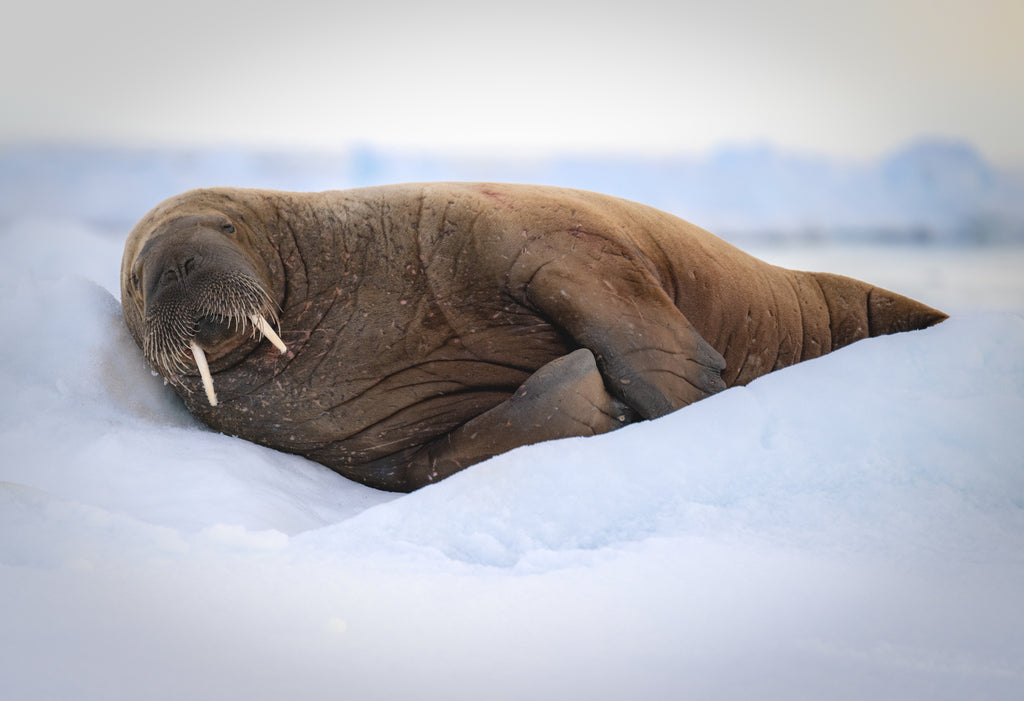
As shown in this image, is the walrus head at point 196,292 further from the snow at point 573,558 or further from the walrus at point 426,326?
the snow at point 573,558

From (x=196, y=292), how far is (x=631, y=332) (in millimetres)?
1573

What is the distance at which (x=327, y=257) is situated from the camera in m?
3.50

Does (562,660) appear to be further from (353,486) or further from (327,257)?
(327,257)

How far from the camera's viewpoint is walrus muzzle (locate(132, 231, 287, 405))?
289cm

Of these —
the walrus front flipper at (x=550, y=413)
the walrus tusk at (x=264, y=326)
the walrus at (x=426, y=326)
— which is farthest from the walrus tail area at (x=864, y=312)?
the walrus tusk at (x=264, y=326)

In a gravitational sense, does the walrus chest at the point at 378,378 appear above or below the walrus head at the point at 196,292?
below

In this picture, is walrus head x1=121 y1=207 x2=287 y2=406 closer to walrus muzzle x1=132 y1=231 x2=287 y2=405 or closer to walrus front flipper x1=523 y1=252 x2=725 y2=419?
walrus muzzle x1=132 y1=231 x2=287 y2=405

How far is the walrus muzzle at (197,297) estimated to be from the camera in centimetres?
289

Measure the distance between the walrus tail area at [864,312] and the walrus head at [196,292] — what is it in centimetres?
300

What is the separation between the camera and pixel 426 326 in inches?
137

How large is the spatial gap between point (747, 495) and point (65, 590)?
159 cm

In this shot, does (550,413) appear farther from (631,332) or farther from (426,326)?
(426,326)

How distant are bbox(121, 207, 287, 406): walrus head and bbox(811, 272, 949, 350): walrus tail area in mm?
3004

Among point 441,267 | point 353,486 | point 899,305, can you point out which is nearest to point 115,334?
point 353,486
